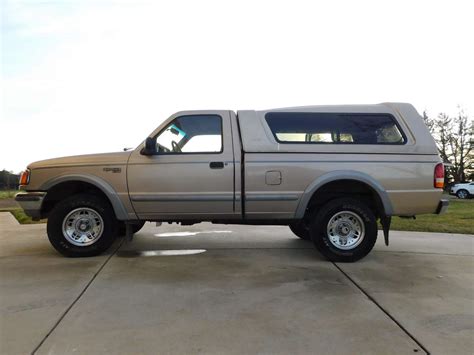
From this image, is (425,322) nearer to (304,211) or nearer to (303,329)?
(303,329)

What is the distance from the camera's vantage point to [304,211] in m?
5.00

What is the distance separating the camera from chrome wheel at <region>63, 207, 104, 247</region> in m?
5.06

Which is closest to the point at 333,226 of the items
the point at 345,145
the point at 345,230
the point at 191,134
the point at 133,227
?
the point at 345,230

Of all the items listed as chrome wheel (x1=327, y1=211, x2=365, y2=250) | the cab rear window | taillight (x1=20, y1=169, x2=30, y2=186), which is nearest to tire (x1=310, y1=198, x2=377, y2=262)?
chrome wheel (x1=327, y1=211, x2=365, y2=250)

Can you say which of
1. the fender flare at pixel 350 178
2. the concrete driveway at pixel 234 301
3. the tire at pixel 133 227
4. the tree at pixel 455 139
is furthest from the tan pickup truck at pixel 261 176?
the tree at pixel 455 139

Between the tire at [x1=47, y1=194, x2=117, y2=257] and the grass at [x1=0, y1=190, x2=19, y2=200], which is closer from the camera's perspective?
the tire at [x1=47, y1=194, x2=117, y2=257]

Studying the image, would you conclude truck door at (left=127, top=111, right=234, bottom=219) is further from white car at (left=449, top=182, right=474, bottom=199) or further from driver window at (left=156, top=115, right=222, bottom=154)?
white car at (left=449, top=182, right=474, bottom=199)

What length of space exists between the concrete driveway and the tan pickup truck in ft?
1.74

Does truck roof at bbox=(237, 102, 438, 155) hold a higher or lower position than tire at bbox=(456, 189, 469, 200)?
higher

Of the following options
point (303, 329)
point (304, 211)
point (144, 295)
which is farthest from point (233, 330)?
point (304, 211)

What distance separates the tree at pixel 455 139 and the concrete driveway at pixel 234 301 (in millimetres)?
40555

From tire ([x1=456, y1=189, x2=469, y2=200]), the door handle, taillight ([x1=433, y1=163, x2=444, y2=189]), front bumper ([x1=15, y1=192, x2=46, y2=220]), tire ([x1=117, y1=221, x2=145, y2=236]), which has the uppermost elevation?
the door handle

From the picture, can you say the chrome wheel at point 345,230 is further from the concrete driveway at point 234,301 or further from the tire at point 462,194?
the tire at point 462,194

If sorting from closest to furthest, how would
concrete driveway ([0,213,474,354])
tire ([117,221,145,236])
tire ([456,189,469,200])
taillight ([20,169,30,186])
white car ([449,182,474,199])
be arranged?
concrete driveway ([0,213,474,354]), taillight ([20,169,30,186]), tire ([117,221,145,236]), white car ([449,182,474,199]), tire ([456,189,469,200])
